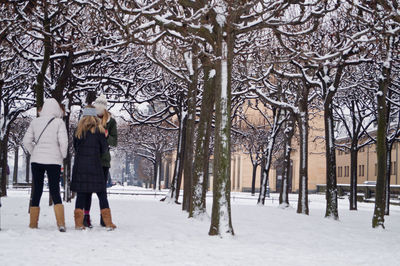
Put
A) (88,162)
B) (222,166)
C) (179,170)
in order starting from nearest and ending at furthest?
(88,162), (222,166), (179,170)

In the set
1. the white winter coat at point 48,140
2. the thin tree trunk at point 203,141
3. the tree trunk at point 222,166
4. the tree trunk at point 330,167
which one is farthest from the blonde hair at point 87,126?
the tree trunk at point 330,167

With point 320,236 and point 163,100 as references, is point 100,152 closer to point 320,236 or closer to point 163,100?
point 320,236

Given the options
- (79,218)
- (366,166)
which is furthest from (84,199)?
(366,166)

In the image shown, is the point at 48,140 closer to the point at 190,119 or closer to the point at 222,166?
the point at 222,166

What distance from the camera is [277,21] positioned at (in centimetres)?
1056

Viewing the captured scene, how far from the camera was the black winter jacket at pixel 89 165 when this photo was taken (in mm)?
7871

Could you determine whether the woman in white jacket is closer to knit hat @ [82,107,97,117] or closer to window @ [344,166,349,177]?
knit hat @ [82,107,97,117]

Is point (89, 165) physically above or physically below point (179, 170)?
below

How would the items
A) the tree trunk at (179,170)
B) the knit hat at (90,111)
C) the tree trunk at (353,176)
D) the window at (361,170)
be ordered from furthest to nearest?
1. the window at (361,170)
2. the tree trunk at (353,176)
3. the tree trunk at (179,170)
4. the knit hat at (90,111)

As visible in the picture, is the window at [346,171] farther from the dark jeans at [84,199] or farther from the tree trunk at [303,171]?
the dark jeans at [84,199]

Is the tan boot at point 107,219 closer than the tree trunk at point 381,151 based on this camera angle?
Yes

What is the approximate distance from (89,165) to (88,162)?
5 cm

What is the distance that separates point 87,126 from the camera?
802cm

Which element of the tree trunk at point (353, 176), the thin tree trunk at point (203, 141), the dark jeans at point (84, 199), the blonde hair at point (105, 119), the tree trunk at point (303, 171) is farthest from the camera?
the tree trunk at point (353, 176)
